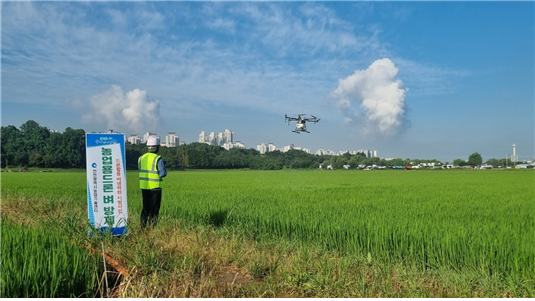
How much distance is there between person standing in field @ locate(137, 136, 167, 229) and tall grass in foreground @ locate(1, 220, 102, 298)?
2407 mm

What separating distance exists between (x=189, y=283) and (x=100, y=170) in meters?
2.84

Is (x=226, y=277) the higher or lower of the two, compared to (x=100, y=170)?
lower

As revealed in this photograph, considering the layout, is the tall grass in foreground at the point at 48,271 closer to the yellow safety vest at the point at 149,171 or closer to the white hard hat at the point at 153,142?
the yellow safety vest at the point at 149,171

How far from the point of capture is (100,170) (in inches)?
216

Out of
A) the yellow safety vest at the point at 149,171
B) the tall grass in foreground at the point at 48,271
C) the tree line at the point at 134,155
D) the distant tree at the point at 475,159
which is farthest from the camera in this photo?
the distant tree at the point at 475,159

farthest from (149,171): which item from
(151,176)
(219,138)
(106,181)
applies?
(219,138)

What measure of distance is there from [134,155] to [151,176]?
0.55m

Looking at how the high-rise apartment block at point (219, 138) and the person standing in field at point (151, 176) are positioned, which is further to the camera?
the high-rise apartment block at point (219, 138)

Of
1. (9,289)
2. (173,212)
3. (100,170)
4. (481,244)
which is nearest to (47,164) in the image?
(173,212)

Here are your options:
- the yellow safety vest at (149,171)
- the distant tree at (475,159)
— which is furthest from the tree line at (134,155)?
the distant tree at (475,159)

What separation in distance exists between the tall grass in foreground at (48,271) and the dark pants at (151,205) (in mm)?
2396

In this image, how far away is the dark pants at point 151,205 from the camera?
6.51 m

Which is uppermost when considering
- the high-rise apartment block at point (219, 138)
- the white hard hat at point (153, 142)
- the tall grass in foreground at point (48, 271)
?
the high-rise apartment block at point (219, 138)

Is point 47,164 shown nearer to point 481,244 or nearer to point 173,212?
point 173,212
